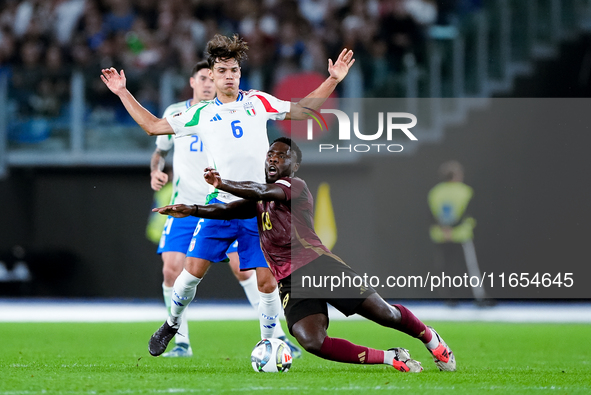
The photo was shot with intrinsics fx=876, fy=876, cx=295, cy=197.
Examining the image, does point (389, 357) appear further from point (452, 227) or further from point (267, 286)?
point (452, 227)

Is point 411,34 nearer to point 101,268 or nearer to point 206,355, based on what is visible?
point 101,268

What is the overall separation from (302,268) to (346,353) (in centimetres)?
61

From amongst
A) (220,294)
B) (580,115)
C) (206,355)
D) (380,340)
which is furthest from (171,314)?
(580,115)

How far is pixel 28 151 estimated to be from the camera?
14.4m

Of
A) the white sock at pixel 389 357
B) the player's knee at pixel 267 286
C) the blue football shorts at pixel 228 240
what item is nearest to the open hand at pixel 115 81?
the blue football shorts at pixel 228 240

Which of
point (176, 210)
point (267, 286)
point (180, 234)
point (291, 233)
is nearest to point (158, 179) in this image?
point (180, 234)

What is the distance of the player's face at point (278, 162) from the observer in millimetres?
5801

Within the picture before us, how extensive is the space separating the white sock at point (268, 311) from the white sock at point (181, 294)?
0.51 m

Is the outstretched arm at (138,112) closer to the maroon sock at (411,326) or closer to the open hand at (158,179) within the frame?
the open hand at (158,179)

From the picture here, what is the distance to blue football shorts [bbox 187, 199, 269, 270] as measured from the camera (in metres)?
6.39

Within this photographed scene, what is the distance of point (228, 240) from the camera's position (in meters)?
6.49

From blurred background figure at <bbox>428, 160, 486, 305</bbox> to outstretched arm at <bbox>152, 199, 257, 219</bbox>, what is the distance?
297 inches

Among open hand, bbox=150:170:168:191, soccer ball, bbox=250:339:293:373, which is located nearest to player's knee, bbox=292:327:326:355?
soccer ball, bbox=250:339:293:373

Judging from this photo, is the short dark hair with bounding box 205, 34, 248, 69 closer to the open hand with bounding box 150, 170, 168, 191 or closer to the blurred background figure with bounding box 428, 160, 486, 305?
the open hand with bounding box 150, 170, 168, 191
